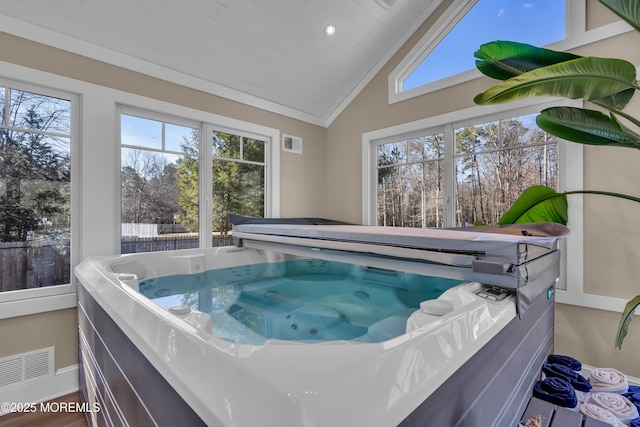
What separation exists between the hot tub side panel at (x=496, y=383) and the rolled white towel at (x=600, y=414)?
17cm

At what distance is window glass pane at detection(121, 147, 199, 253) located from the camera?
2.24m

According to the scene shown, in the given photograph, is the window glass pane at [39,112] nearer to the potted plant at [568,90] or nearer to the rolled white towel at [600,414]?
the potted plant at [568,90]

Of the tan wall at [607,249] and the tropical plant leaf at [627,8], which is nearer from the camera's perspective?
the tropical plant leaf at [627,8]

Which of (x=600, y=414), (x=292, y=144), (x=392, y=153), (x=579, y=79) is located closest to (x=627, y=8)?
(x=579, y=79)

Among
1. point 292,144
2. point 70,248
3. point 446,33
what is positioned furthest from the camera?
point 292,144

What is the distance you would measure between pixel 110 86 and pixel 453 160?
2.75 meters

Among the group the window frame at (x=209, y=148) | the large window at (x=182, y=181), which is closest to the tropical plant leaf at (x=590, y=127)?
the window frame at (x=209, y=148)

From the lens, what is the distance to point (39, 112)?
1.87 metres

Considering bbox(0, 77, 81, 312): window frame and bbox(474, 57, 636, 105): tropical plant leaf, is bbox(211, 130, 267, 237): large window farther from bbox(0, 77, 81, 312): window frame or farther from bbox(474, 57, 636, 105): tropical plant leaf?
bbox(474, 57, 636, 105): tropical plant leaf

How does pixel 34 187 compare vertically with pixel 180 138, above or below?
below

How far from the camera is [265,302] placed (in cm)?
185

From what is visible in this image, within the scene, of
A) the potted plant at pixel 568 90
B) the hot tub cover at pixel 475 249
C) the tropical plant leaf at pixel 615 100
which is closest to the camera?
the hot tub cover at pixel 475 249

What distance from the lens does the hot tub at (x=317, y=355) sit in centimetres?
43

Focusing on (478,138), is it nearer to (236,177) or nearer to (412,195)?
(412,195)
